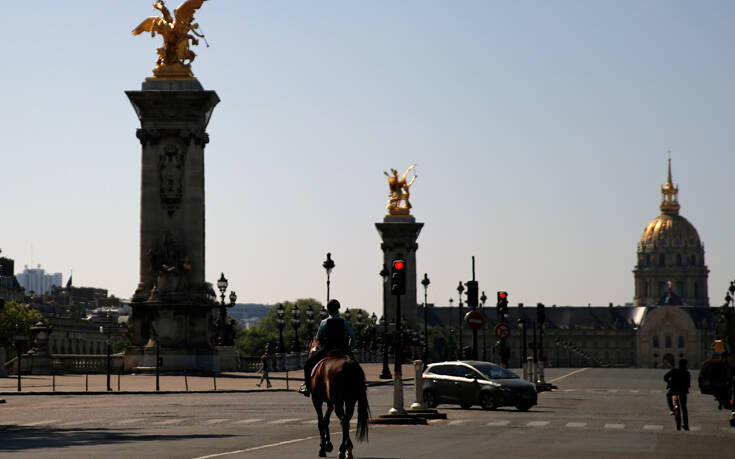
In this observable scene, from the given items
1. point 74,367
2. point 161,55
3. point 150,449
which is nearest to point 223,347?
point 74,367

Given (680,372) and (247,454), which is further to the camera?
(680,372)

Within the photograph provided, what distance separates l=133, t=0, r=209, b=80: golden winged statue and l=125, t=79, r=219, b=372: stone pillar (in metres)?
1.07

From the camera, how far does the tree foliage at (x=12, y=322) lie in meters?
132

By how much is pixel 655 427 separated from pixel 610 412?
26.4 feet

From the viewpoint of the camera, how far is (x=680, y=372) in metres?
33.3

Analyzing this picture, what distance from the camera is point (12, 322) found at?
134 meters

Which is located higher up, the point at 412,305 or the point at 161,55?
the point at 161,55

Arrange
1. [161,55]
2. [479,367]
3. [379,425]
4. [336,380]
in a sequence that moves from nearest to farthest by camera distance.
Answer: [336,380] < [379,425] < [479,367] < [161,55]

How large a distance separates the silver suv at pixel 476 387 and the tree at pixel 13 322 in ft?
306

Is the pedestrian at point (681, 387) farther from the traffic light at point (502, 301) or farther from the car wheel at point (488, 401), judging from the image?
the traffic light at point (502, 301)

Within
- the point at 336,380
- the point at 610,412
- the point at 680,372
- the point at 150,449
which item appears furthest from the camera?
the point at 610,412

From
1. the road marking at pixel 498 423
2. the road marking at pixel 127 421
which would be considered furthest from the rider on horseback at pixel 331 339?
the road marking at pixel 498 423

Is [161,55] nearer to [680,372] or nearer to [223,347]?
[223,347]

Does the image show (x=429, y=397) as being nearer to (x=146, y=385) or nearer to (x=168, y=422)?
(x=168, y=422)
